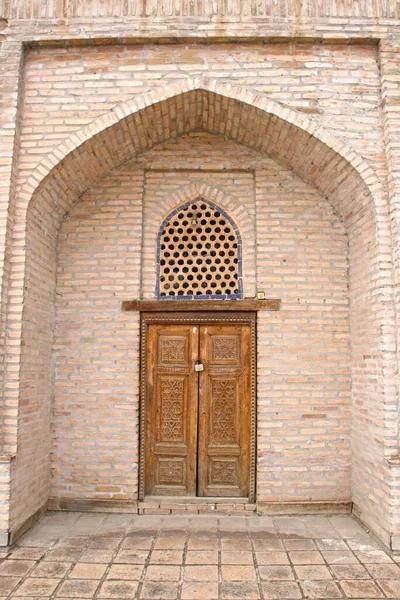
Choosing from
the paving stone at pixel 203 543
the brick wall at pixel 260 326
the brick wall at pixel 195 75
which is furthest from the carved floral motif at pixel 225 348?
the brick wall at pixel 195 75

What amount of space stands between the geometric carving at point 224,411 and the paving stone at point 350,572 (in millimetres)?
1527

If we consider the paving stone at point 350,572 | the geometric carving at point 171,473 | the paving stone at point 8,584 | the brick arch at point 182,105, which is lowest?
the paving stone at point 8,584

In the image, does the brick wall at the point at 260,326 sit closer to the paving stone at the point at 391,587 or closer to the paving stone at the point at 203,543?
the paving stone at the point at 203,543

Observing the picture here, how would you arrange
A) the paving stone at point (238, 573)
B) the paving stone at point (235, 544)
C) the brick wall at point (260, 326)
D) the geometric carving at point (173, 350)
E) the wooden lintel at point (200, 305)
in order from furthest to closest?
1. the geometric carving at point (173, 350)
2. the wooden lintel at point (200, 305)
3. the brick wall at point (260, 326)
4. the paving stone at point (235, 544)
5. the paving stone at point (238, 573)

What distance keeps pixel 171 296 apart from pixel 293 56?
2.50 metres

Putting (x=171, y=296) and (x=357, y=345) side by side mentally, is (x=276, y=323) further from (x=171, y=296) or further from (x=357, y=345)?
(x=171, y=296)

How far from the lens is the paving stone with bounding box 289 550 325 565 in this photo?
3.53 metres

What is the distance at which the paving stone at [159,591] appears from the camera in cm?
305

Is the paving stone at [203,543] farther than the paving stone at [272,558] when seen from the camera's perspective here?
Yes

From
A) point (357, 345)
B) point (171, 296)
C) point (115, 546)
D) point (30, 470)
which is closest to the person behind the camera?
point (115, 546)

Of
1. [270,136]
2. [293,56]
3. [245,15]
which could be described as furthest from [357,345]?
[245,15]

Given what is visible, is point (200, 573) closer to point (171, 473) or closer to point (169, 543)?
point (169, 543)

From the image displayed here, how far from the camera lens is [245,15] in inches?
167

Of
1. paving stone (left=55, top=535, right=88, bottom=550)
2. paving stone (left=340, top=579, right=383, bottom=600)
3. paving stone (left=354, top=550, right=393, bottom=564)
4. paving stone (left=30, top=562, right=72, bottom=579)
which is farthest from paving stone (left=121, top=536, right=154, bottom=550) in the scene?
paving stone (left=354, top=550, right=393, bottom=564)
